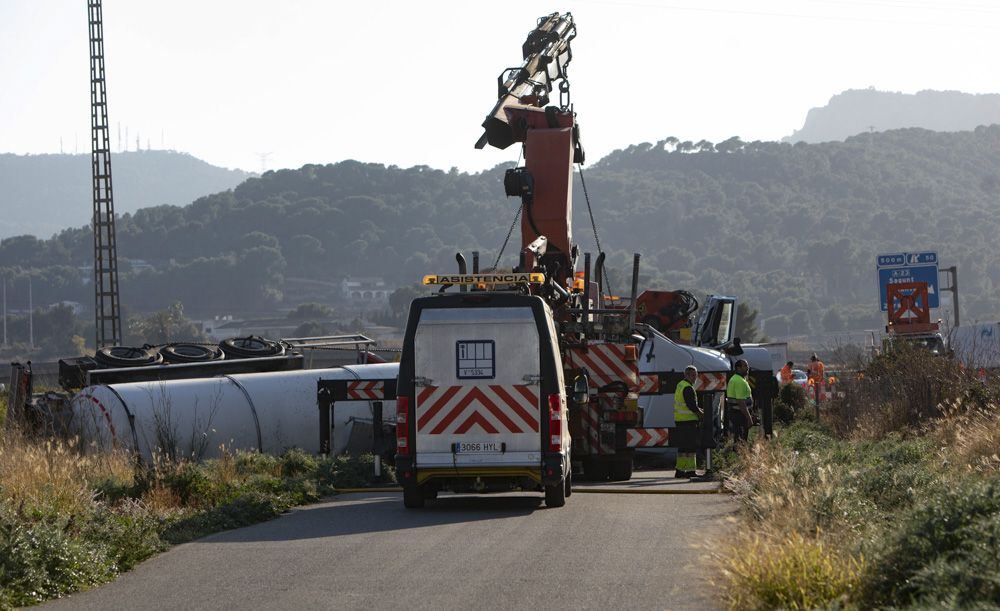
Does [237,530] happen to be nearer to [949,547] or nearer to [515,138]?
[949,547]

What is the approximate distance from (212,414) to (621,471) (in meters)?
7.47

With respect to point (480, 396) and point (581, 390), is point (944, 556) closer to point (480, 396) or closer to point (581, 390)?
point (480, 396)

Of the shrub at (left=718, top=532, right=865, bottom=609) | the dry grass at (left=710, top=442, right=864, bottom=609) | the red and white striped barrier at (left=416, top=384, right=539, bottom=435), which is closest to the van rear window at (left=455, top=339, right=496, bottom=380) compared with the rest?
the red and white striped barrier at (left=416, top=384, right=539, bottom=435)

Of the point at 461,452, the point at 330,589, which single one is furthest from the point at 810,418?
the point at 330,589

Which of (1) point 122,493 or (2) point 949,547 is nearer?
(2) point 949,547

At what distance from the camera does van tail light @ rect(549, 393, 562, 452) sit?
52.4 feet

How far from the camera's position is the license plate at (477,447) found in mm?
16062

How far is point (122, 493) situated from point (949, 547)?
10096 mm

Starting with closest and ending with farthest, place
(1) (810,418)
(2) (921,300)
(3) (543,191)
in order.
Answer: (3) (543,191)
(1) (810,418)
(2) (921,300)

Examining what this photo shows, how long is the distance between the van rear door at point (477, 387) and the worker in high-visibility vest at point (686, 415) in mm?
5016

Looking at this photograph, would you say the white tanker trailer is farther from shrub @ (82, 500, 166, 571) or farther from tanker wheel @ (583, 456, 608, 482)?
shrub @ (82, 500, 166, 571)

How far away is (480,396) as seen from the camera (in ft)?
53.1

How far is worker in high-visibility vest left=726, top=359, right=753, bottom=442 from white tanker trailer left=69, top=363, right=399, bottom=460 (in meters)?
5.27

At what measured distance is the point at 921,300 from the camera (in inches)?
1350
